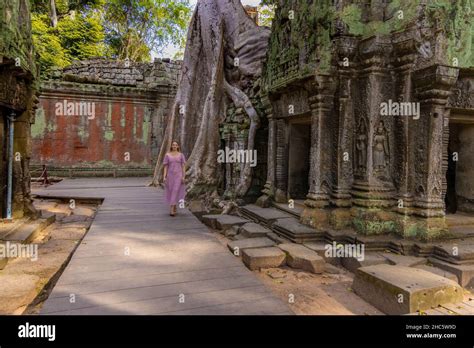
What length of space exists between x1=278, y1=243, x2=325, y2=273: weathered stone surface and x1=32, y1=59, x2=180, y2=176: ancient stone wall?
11909 mm

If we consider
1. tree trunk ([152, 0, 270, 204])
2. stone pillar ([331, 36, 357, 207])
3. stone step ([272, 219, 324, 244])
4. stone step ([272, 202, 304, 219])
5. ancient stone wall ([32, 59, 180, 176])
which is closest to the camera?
stone step ([272, 219, 324, 244])

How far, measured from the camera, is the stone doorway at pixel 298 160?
6.35 metres

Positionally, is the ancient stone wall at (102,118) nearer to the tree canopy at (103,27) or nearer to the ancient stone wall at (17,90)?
the tree canopy at (103,27)

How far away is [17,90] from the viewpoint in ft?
16.9

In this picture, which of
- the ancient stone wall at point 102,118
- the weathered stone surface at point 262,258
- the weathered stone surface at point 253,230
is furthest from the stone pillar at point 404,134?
the ancient stone wall at point 102,118

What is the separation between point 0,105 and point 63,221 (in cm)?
250

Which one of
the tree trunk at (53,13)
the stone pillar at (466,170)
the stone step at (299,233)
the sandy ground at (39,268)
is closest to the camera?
the sandy ground at (39,268)

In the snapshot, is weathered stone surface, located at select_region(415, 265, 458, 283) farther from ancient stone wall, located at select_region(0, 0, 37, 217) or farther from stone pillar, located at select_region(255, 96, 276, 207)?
ancient stone wall, located at select_region(0, 0, 37, 217)

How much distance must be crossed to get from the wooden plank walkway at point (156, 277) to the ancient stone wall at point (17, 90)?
5.84 feet

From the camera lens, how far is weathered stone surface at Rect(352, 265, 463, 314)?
2.65 meters

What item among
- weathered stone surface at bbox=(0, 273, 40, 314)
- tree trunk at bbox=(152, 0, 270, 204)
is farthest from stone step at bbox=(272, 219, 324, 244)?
weathered stone surface at bbox=(0, 273, 40, 314)

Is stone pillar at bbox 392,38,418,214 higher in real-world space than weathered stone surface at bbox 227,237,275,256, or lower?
higher

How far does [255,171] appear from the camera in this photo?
7191mm
